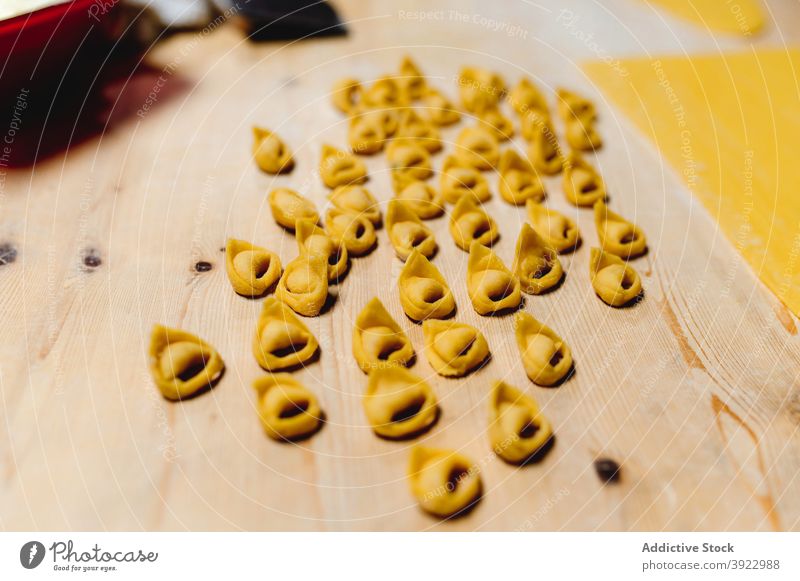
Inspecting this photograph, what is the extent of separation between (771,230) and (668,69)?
460mm

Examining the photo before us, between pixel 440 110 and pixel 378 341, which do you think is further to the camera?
pixel 440 110

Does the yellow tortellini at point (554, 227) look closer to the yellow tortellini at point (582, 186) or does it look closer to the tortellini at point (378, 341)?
the yellow tortellini at point (582, 186)

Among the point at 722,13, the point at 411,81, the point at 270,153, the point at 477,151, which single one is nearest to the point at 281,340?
the point at 270,153

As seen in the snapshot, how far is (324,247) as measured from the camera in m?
0.74

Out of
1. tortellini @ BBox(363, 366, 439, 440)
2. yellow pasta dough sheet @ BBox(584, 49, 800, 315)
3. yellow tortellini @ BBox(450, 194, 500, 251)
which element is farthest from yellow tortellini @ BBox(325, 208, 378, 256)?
yellow pasta dough sheet @ BBox(584, 49, 800, 315)

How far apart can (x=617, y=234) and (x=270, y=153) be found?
490 millimetres

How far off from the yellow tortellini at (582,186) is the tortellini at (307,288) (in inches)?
14.9

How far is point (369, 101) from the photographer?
3.33 feet

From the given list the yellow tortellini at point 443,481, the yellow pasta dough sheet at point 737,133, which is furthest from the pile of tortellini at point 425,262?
the yellow pasta dough sheet at point 737,133

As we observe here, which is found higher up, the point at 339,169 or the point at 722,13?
the point at 722,13

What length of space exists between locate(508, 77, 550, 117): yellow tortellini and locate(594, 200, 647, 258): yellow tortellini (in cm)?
28

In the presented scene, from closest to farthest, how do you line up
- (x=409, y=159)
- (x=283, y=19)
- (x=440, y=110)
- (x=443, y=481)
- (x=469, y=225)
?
(x=443, y=481)
(x=469, y=225)
(x=409, y=159)
(x=440, y=110)
(x=283, y=19)

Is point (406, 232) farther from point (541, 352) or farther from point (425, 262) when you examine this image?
point (541, 352)

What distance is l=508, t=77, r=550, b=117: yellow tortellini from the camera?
102 centimetres
